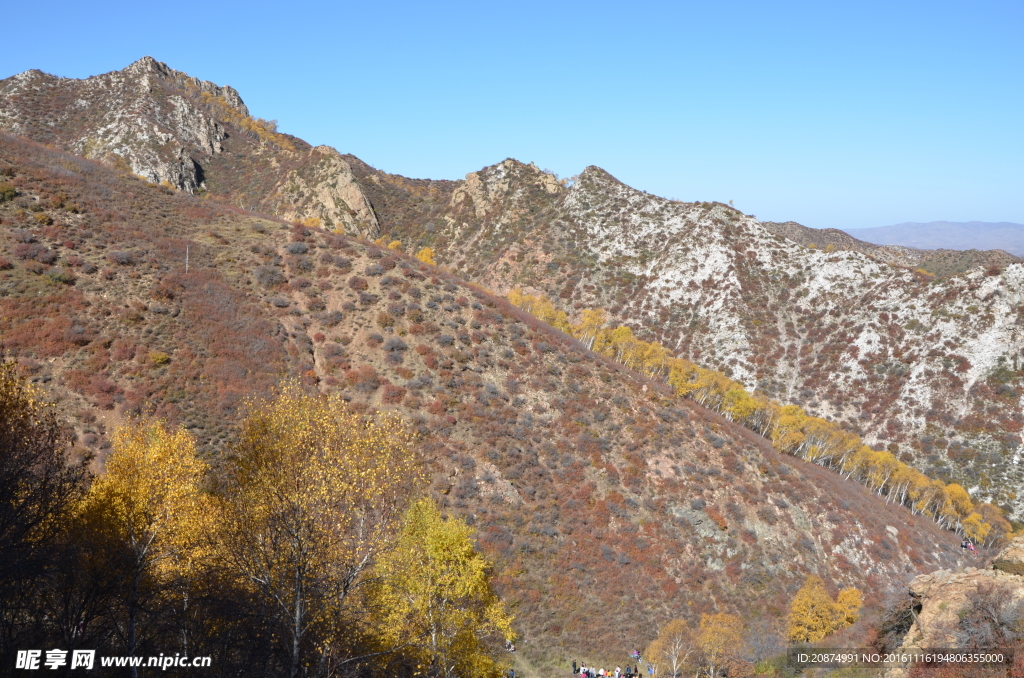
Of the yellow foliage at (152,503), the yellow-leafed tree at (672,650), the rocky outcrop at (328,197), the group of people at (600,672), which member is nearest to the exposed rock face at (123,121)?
the rocky outcrop at (328,197)

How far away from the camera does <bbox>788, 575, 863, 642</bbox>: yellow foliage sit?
44.6 m

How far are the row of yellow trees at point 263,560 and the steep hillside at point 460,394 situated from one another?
17639 mm

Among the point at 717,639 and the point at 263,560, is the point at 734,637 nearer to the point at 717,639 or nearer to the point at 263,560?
the point at 717,639

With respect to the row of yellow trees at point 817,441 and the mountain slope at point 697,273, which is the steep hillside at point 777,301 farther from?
the row of yellow trees at point 817,441

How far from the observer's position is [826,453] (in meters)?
92.1

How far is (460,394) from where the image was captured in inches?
2210

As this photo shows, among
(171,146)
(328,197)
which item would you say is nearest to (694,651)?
(328,197)

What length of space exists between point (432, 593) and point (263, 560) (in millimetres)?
8006

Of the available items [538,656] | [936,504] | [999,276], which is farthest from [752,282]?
[538,656]

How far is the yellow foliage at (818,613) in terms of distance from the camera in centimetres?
4456

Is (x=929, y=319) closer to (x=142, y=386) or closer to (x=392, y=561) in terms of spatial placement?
(x=392, y=561)

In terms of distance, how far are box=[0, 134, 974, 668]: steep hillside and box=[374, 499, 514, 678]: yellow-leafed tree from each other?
15053 mm

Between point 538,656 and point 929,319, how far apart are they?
111 m

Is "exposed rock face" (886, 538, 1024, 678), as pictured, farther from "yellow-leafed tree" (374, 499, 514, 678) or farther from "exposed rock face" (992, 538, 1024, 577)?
"yellow-leafed tree" (374, 499, 514, 678)
